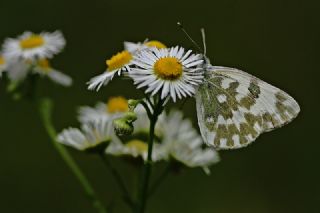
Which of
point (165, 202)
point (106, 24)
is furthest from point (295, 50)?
point (165, 202)

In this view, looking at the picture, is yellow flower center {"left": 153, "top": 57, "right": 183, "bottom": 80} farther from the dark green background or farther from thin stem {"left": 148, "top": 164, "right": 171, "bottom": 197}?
the dark green background

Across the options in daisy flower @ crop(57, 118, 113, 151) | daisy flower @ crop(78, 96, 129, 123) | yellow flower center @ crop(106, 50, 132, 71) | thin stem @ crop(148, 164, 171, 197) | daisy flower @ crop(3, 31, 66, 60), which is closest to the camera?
yellow flower center @ crop(106, 50, 132, 71)

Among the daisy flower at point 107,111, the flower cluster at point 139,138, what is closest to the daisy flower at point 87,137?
the flower cluster at point 139,138

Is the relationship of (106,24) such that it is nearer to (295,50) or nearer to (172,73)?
(295,50)

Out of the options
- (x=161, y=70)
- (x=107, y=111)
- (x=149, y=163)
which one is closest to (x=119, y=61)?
(x=161, y=70)

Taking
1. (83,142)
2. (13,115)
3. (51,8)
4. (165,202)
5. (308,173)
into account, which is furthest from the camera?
(51,8)

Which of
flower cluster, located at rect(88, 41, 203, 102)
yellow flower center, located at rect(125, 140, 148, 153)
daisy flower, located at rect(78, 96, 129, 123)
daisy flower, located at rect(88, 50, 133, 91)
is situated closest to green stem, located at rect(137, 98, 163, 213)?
flower cluster, located at rect(88, 41, 203, 102)
